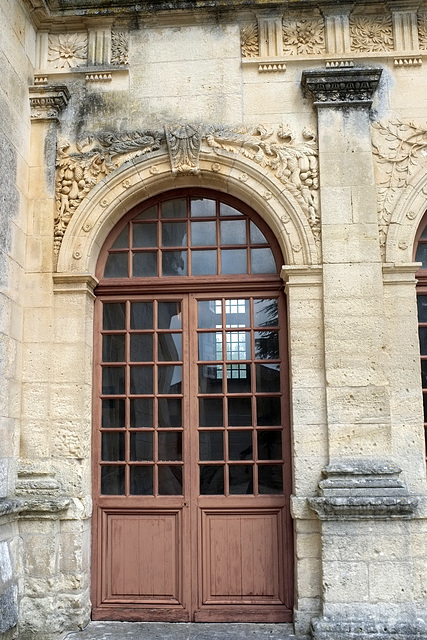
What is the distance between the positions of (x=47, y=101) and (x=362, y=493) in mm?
4328

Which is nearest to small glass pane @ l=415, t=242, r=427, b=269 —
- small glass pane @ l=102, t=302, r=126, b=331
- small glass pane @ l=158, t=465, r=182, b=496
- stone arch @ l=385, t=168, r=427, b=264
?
stone arch @ l=385, t=168, r=427, b=264

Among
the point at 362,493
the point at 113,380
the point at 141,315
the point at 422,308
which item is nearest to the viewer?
the point at 362,493

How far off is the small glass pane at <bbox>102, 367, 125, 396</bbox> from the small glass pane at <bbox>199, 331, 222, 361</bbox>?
28.9 inches

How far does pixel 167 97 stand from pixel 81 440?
315cm

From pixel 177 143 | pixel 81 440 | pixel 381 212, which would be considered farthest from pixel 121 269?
pixel 381 212

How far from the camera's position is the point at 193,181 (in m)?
5.76

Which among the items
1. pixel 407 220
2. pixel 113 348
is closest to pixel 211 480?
pixel 113 348

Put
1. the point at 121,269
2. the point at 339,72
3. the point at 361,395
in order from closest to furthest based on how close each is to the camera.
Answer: the point at 361,395 → the point at 339,72 → the point at 121,269

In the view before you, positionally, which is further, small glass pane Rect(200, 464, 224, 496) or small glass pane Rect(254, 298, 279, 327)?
small glass pane Rect(254, 298, 279, 327)

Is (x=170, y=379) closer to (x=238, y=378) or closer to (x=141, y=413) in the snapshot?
(x=141, y=413)

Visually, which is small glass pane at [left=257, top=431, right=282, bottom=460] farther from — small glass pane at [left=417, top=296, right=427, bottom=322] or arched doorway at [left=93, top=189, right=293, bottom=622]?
small glass pane at [left=417, top=296, right=427, bottom=322]

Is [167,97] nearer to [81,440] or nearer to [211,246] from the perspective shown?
[211,246]

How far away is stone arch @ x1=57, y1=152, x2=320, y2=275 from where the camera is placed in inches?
215

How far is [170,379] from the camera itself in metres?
5.62
